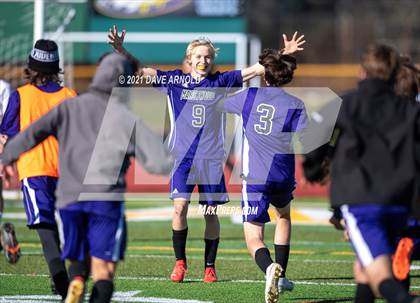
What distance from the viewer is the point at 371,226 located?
6.09 metres

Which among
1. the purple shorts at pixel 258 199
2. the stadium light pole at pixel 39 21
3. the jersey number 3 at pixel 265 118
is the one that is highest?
the stadium light pole at pixel 39 21

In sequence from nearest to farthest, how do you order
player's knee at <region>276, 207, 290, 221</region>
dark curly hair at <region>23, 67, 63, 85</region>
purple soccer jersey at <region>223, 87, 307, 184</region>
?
dark curly hair at <region>23, 67, 63, 85</region>
purple soccer jersey at <region>223, 87, 307, 184</region>
player's knee at <region>276, 207, 290, 221</region>

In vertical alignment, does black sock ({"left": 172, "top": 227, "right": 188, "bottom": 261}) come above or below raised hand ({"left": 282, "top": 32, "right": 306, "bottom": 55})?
below

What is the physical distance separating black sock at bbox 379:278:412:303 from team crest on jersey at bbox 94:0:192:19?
19.9 meters

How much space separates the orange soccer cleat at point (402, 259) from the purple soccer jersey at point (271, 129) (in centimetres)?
190

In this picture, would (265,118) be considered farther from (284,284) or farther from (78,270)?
(78,270)

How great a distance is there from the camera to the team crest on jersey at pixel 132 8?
25391mm

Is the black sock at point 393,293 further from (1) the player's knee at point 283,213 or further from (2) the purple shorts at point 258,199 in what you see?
(1) the player's knee at point 283,213

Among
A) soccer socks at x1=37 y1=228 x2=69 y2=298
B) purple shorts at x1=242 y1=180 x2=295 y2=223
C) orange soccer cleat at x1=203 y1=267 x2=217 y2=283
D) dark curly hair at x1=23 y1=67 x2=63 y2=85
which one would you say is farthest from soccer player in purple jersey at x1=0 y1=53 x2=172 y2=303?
orange soccer cleat at x1=203 y1=267 x2=217 y2=283

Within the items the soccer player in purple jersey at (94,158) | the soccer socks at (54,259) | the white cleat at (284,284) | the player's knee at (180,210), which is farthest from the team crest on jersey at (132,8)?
the soccer player in purple jersey at (94,158)

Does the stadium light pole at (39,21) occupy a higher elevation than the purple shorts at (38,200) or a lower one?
higher

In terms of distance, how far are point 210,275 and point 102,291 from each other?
3.02 m

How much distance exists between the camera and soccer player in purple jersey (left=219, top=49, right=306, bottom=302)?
332 inches

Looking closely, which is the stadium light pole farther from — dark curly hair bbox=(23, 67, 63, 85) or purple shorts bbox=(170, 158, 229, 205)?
dark curly hair bbox=(23, 67, 63, 85)
